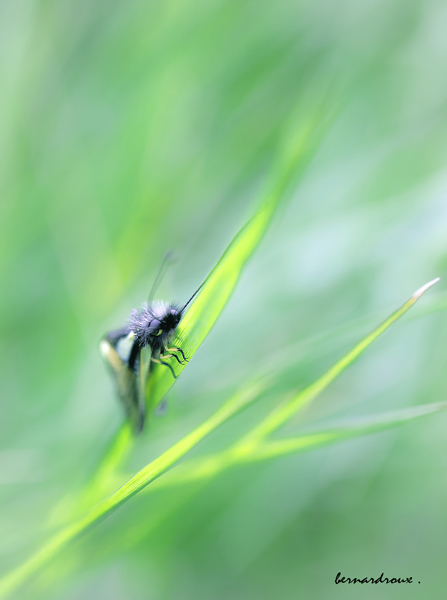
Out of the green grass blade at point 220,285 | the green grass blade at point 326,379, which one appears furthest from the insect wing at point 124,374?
the green grass blade at point 326,379

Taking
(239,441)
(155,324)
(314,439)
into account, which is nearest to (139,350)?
(155,324)

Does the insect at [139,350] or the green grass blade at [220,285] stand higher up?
the insect at [139,350]

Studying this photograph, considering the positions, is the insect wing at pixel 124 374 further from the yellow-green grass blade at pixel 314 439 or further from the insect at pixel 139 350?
the yellow-green grass blade at pixel 314 439

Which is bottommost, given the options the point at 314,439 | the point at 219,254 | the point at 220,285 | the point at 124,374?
the point at 314,439

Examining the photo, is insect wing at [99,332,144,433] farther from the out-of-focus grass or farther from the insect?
the out-of-focus grass

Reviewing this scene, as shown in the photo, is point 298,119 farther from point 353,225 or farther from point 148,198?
point 148,198

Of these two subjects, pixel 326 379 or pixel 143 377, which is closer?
pixel 326 379

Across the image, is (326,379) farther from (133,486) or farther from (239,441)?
(133,486)

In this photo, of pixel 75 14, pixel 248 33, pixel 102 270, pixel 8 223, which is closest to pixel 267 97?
pixel 248 33
